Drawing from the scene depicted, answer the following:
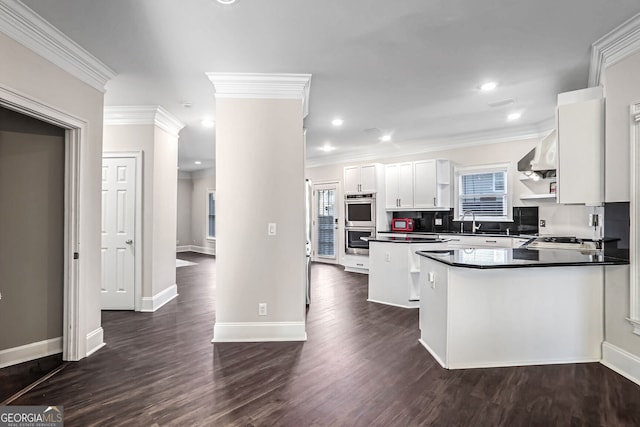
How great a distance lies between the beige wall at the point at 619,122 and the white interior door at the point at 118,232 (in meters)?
5.04

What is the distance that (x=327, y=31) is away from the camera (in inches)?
97.2

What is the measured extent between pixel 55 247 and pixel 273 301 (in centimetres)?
203

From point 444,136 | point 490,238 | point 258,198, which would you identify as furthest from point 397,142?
point 258,198

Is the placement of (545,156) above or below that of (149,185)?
above

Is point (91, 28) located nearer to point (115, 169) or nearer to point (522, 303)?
point (115, 169)

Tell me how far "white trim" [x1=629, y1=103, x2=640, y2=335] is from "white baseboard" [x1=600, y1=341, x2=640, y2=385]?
0.21 m

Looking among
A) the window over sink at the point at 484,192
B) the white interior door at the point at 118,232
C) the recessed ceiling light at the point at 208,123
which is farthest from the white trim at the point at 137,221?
the window over sink at the point at 484,192

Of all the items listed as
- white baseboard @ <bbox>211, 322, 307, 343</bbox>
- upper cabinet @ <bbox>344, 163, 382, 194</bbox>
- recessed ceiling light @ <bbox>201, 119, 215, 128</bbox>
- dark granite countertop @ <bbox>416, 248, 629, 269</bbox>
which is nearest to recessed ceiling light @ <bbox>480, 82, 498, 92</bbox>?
dark granite countertop @ <bbox>416, 248, 629, 269</bbox>

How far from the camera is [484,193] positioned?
5.82 metres

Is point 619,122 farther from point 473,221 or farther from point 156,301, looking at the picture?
point 156,301

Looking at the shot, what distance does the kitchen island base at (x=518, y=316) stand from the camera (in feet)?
8.54

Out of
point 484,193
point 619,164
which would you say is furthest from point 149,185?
point 484,193

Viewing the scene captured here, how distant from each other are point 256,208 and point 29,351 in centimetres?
227

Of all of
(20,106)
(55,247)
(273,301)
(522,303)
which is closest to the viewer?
(20,106)
